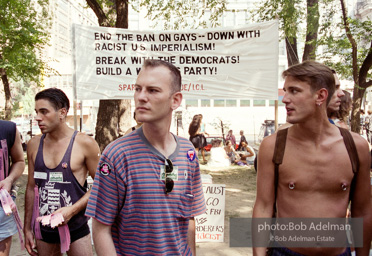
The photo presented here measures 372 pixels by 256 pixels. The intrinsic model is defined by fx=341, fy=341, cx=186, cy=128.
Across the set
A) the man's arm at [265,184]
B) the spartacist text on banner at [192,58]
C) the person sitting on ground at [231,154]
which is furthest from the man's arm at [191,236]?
the person sitting on ground at [231,154]

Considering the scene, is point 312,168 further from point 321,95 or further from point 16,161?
point 16,161

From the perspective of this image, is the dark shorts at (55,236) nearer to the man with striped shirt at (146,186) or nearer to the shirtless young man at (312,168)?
the man with striped shirt at (146,186)

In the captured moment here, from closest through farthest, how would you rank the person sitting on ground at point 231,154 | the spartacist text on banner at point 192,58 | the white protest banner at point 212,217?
the white protest banner at point 212,217 → the spartacist text on banner at point 192,58 → the person sitting on ground at point 231,154

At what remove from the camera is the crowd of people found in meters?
1.74

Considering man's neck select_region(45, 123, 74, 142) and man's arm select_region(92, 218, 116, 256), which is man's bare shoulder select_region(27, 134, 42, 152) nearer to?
man's neck select_region(45, 123, 74, 142)

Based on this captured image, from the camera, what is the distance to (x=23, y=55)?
13.5 m

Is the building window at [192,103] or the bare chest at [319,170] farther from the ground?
the building window at [192,103]

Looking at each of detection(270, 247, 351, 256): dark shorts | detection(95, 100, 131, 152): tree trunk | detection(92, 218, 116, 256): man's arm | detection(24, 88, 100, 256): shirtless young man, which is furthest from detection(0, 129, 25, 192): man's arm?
detection(95, 100, 131, 152): tree trunk

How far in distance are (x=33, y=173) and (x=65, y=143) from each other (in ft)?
1.19

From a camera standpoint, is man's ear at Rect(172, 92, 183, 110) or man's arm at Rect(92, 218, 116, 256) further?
man's ear at Rect(172, 92, 183, 110)

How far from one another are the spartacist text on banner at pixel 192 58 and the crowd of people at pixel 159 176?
8.50 feet

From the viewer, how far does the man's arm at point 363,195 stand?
6.98ft

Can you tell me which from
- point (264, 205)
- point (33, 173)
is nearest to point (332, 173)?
point (264, 205)

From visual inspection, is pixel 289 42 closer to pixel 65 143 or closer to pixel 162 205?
pixel 65 143
